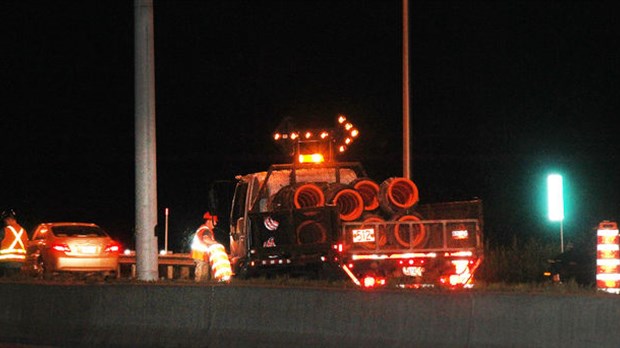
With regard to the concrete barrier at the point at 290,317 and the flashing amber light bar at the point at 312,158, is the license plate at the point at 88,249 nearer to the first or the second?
the flashing amber light bar at the point at 312,158

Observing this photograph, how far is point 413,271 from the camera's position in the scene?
16.2 metres

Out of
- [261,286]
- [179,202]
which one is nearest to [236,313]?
[261,286]

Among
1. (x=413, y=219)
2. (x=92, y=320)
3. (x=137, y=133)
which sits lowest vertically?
(x=92, y=320)

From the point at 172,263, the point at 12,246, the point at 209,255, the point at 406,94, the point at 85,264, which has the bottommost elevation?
the point at 172,263

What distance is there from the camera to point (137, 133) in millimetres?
15961

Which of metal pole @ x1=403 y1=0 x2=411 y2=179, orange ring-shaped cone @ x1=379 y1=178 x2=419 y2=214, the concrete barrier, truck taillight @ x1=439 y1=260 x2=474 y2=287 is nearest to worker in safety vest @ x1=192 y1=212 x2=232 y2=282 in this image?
orange ring-shaped cone @ x1=379 y1=178 x2=419 y2=214

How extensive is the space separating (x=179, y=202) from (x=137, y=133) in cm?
5157

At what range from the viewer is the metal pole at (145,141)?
15.8m

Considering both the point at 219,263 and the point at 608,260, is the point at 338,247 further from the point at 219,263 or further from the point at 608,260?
the point at 608,260

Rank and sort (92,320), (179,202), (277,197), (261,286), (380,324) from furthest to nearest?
1. (179,202)
2. (277,197)
3. (92,320)
4. (261,286)
5. (380,324)

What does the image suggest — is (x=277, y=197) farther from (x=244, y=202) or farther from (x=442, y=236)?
(x=442, y=236)

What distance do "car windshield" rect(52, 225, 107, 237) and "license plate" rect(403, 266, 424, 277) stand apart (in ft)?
36.0

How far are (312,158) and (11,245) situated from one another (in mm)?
5638

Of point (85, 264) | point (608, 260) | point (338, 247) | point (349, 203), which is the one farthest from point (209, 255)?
point (85, 264)
